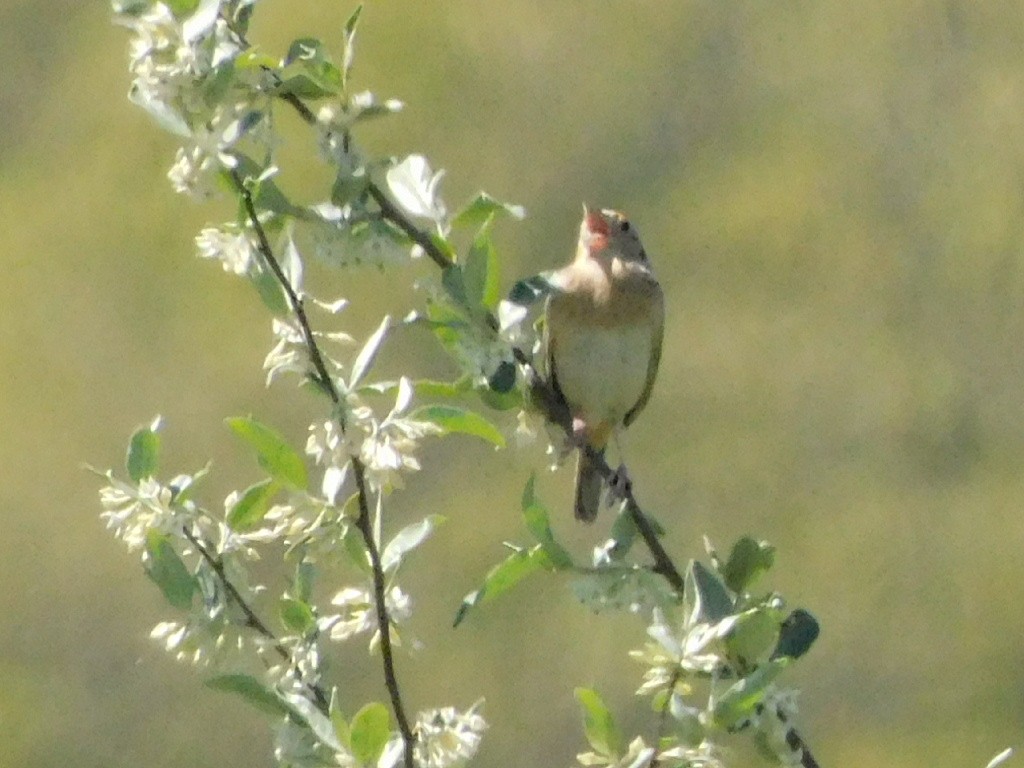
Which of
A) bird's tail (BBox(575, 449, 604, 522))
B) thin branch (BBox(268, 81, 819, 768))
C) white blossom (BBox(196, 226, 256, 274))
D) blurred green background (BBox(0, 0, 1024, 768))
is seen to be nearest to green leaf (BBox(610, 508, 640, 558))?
thin branch (BBox(268, 81, 819, 768))

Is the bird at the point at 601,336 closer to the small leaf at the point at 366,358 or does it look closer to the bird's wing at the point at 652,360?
the bird's wing at the point at 652,360

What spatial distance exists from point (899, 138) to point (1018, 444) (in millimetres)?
845

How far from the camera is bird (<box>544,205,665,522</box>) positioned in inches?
88.0

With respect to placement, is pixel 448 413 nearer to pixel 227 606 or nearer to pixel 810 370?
pixel 227 606

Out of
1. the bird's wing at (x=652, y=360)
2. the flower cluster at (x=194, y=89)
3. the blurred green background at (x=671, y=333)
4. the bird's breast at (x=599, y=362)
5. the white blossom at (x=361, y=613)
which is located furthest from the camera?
the blurred green background at (x=671, y=333)

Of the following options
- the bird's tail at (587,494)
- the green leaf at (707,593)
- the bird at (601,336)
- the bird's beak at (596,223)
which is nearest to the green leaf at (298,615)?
the green leaf at (707,593)

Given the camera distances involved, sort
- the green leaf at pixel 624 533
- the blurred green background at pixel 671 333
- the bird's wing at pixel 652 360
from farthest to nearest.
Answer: the blurred green background at pixel 671 333, the bird's wing at pixel 652 360, the green leaf at pixel 624 533

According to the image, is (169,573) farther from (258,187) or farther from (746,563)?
(746,563)

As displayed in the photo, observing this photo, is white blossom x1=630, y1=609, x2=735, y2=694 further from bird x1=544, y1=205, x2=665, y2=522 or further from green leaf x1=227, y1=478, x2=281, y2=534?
bird x1=544, y1=205, x2=665, y2=522

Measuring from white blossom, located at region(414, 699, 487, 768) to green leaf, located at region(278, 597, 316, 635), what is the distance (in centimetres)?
9

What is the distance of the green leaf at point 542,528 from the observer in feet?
3.25

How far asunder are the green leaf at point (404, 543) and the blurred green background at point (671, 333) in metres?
2.75

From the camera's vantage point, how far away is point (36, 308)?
13.6 ft

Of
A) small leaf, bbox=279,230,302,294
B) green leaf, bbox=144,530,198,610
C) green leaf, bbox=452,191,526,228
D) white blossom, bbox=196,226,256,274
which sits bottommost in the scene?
green leaf, bbox=144,530,198,610
